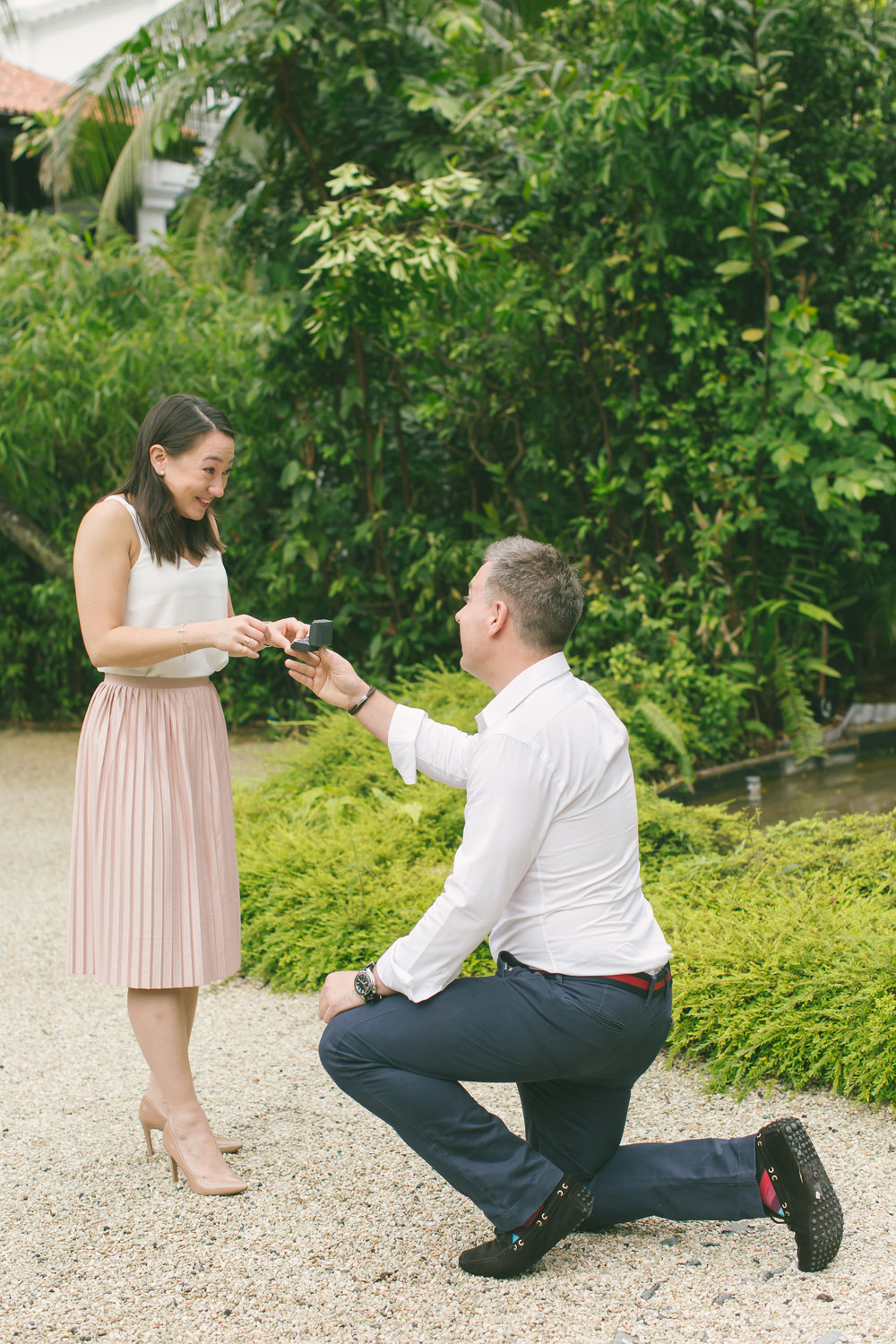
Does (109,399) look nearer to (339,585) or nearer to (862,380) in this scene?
(339,585)

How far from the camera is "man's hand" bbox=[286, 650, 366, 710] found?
2357mm

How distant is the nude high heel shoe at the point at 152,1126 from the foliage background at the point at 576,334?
3127 mm

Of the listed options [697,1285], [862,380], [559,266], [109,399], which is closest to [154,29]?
[109,399]

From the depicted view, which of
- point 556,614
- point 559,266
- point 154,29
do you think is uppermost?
point 154,29

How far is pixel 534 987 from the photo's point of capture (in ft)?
6.30

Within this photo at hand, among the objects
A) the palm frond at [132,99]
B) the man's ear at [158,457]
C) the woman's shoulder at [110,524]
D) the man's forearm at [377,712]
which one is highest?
the palm frond at [132,99]

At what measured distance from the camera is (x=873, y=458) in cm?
527

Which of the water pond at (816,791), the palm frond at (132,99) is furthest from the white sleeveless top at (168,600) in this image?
the palm frond at (132,99)

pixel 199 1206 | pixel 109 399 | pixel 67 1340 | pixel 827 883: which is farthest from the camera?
pixel 109 399

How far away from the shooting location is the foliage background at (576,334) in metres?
5.34

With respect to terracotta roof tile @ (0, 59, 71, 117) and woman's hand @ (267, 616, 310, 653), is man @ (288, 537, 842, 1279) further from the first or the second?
terracotta roof tile @ (0, 59, 71, 117)

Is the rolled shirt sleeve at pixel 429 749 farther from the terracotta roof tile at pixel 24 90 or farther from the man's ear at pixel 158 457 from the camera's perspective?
the terracotta roof tile at pixel 24 90

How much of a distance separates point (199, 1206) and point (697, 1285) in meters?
1.05

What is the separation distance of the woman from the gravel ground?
0.20 meters
